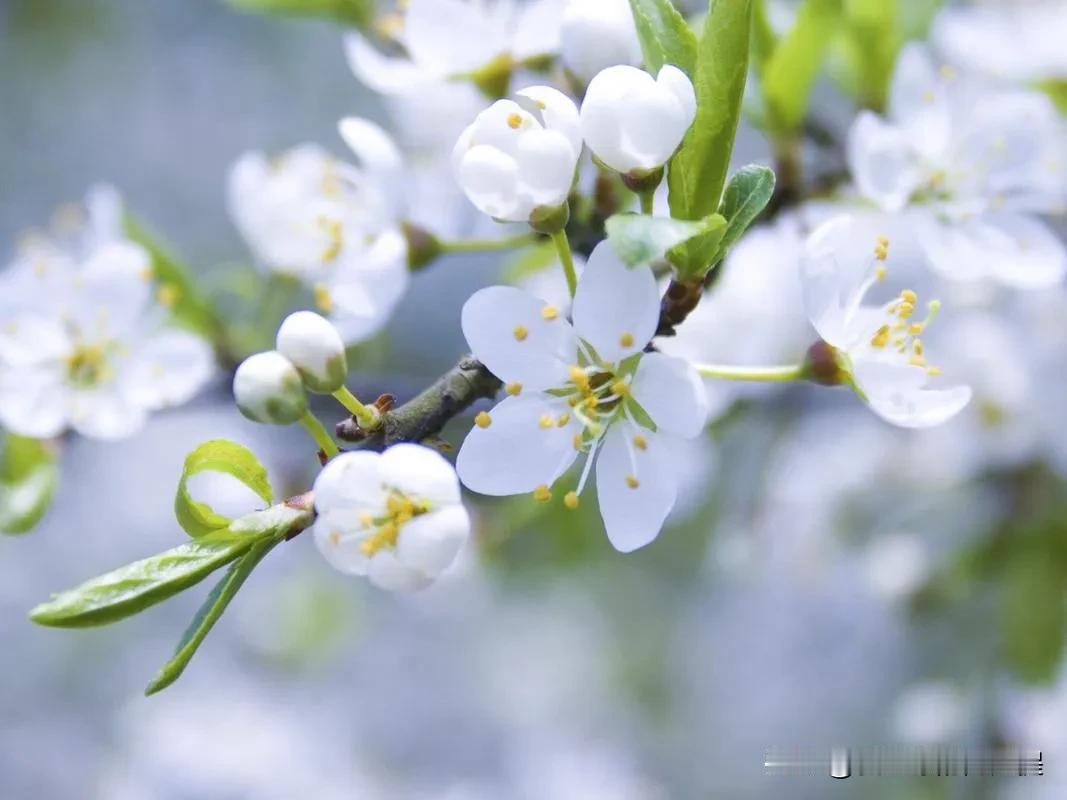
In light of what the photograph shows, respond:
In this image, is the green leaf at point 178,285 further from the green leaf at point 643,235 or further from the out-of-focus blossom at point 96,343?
the green leaf at point 643,235

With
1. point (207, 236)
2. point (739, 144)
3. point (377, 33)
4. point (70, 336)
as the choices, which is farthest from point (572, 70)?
point (207, 236)

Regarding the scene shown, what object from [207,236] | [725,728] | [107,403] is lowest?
[725,728]

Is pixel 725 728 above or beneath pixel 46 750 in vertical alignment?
beneath

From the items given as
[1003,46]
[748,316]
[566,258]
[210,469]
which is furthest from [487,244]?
[1003,46]

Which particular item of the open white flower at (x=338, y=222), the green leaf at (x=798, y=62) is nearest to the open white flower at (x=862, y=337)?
the green leaf at (x=798, y=62)

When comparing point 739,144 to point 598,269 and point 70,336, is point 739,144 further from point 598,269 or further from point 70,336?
point 598,269

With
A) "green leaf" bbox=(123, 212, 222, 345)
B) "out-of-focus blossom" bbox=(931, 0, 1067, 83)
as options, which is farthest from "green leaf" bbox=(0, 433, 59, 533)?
"out-of-focus blossom" bbox=(931, 0, 1067, 83)

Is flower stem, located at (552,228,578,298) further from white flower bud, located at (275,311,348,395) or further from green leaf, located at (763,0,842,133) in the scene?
green leaf, located at (763,0,842,133)
